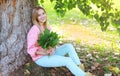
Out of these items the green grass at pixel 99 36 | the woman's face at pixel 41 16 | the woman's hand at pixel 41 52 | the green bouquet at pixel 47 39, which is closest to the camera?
the green bouquet at pixel 47 39

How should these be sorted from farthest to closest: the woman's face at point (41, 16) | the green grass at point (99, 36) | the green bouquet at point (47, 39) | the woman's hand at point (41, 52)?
the green grass at point (99, 36) → the woman's face at point (41, 16) → the woman's hand at point (41, 52) → the green bouquet at point (47, 39)

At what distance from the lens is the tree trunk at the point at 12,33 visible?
5520 mm

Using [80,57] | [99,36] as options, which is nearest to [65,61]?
[80,57]

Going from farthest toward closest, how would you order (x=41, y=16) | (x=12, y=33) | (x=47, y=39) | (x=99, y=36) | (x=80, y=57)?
(x=99, y=36)
(x=80, y=57)
(x=41, y=16)
(x=12, y=33)
(x=47, y=39)

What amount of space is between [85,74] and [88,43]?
3010 millimetres

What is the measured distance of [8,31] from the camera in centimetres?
557

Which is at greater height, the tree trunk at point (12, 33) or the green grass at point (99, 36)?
the tree trunk at point (12, 33)

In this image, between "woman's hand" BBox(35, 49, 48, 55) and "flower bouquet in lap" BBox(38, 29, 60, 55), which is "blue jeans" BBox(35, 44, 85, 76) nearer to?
"woman's hand" BBox(35, 49, 48, 55)

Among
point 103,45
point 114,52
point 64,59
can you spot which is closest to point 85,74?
point 64,59

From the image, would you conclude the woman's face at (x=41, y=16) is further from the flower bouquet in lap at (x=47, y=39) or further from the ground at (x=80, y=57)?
the ground at (x=80, y=57)

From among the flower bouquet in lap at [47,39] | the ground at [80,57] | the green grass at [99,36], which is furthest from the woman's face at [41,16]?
the green grass at [99,36]

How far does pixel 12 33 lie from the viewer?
18.3ft

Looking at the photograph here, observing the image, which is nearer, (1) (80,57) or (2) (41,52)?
(2) (41,52)

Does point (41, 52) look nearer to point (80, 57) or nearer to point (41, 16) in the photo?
point (41, 16)
